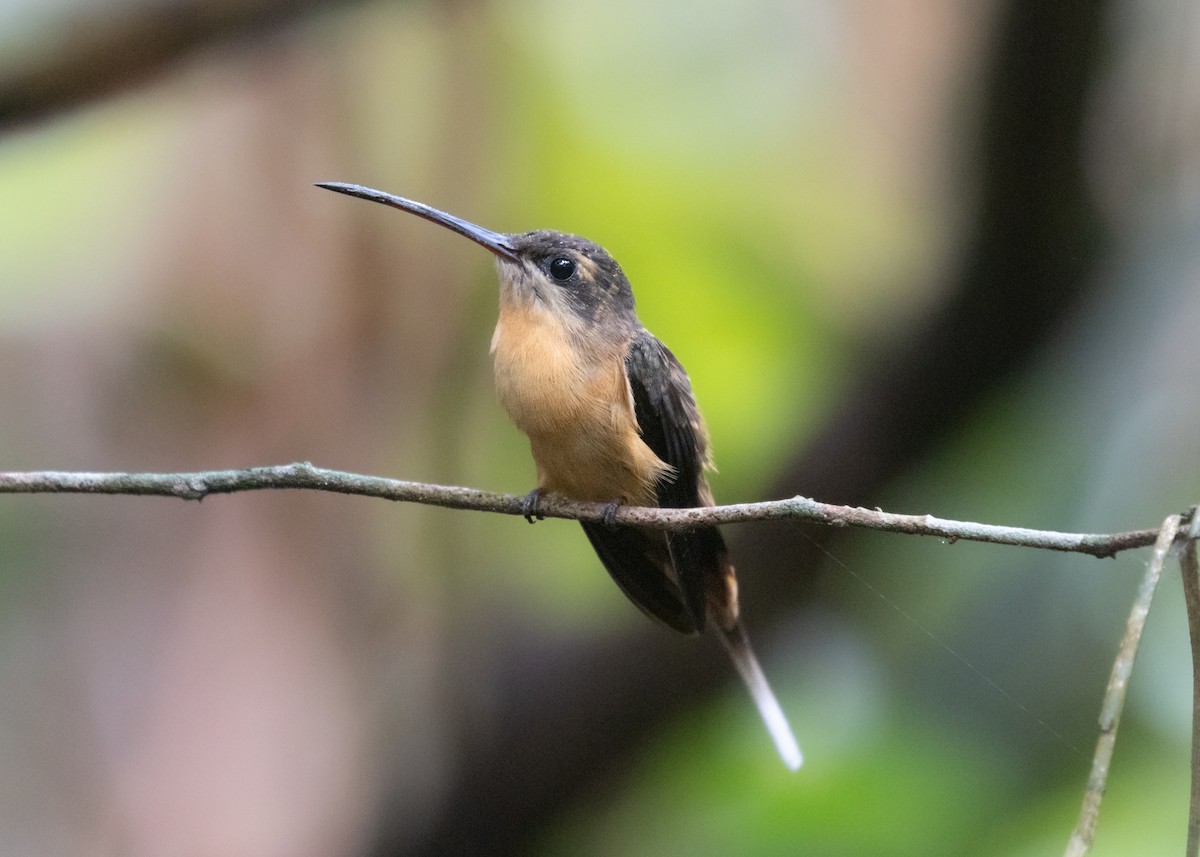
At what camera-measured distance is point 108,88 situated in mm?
2979

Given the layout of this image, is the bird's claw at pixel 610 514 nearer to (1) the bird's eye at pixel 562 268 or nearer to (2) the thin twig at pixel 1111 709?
(1) the bird's eye at pixel 562 268

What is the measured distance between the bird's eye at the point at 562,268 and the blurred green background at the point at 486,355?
88cm

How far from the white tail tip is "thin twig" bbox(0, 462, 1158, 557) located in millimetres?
1060

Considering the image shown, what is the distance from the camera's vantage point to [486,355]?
331 cm

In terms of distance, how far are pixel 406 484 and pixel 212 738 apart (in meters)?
2.35

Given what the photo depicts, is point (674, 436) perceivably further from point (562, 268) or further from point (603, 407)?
point (562, 268)

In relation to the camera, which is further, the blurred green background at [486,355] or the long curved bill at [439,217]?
the blurred green background at [486,355]

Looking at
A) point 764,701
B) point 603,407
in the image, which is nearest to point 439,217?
point 603,407

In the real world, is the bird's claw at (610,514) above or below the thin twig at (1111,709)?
above

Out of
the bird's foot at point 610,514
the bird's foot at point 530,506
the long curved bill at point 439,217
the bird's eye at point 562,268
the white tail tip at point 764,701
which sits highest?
the long curved bill at point 439,217

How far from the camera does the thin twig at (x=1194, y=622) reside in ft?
3.17

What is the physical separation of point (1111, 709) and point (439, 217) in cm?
144

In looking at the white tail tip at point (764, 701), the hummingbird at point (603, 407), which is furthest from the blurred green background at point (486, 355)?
the hummingbird at point (603, 407)

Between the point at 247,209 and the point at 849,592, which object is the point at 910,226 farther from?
the point at 247,209
